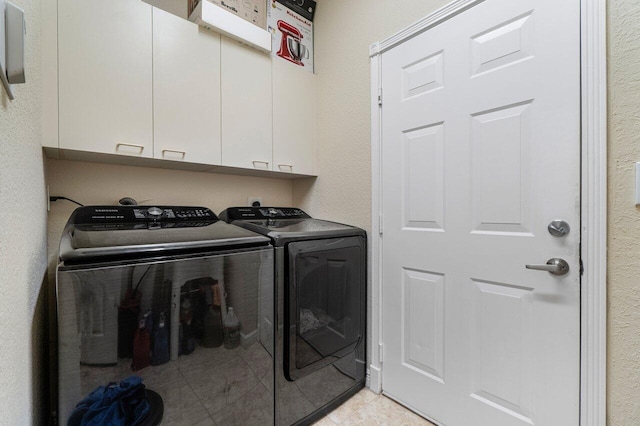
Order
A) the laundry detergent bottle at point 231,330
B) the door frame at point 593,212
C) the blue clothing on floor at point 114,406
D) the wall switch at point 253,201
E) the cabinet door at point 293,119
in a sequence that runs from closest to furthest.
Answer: the blue clothing on floor at point 114,406
the door frame at point 593,212
the laundry detergent bottle at point 231,330
the cabinet door at point 293,119
the wall switch at point 253,201

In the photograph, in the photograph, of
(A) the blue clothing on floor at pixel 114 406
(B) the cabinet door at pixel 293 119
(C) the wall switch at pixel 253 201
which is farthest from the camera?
(C) the wall switch at pixel 253 201

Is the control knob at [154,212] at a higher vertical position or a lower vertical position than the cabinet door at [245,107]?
lower

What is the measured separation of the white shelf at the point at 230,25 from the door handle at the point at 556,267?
1.94 meters

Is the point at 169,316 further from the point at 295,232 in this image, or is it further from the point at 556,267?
the point at 556,267

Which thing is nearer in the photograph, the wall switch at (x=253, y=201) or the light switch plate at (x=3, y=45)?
the light switch plate at (x=3, y=45)

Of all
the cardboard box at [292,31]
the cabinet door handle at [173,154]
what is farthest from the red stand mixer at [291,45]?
the cabinet door handle at [173,154]

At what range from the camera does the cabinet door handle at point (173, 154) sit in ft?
4.83

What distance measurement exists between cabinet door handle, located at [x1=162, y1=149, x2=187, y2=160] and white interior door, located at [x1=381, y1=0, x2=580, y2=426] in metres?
1.18

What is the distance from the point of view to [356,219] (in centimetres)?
189

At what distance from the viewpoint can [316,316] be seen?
59.1 inches

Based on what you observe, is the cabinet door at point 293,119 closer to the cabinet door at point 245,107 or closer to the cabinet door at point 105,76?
the cabinet door at point 245,107

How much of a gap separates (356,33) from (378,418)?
2.38m

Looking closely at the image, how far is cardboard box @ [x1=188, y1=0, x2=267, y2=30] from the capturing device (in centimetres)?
167

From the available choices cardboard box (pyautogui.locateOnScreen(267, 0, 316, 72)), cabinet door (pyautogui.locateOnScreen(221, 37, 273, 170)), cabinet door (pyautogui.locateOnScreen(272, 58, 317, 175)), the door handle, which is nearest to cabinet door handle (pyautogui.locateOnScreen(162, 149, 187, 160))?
cabinet door (pyautogui.locateOnScreen(221, 37, 273, 170))
